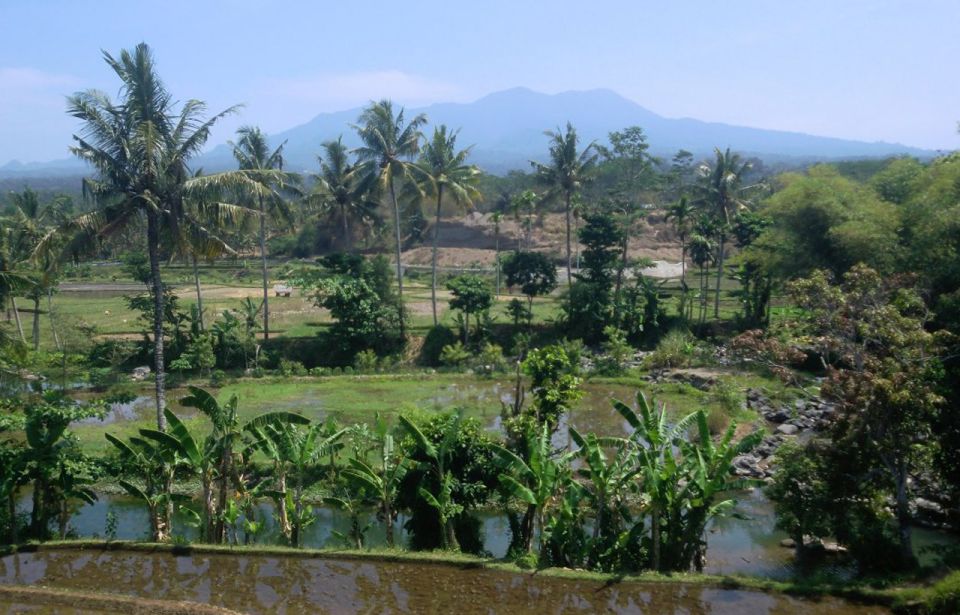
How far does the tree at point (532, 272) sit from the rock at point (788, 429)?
50.7 ft

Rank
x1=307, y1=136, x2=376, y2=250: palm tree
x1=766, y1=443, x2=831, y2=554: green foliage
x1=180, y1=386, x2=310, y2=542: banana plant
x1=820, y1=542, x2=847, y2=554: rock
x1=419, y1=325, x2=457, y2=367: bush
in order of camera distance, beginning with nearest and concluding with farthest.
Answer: x1=766, y1=443, x2=831, y2=554: green foliage, x1=180, y1=386, x2=310, y2=542: banana plant, x1=820, y1=542, x2=847, y2=554: rock, x1=419, y1=325, x2=457, y2=367: bush, x1=307, y1=136, x2=376, y2=250: palm tree

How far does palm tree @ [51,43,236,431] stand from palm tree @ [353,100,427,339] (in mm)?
15384

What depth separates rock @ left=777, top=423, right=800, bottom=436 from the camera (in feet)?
70.0

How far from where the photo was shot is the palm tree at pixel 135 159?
15656 millimetres

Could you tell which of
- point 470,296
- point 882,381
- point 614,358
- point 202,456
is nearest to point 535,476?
point 882,381

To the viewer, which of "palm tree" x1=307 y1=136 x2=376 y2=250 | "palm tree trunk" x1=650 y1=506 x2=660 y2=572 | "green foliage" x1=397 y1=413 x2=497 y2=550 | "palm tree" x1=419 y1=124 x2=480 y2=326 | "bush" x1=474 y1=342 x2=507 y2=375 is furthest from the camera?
"palm tree" x1=307 y1=136 x2=376 y2=250

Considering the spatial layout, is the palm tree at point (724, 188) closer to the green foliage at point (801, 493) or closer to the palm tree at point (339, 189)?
the palm tree at point (339, 189)

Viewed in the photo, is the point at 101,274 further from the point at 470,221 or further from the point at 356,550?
the point at 356,550

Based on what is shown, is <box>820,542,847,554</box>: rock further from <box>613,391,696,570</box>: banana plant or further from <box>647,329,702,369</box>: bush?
<box>647,329,702,369</box>: bush

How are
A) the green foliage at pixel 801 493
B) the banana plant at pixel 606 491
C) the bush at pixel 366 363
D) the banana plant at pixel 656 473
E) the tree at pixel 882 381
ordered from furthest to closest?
the bush at pixel 366 363, the green foliage at pixel 801 493, the banana plant at pixel 606 491, the banana plant at pixel 656 473, the tree at pixel 882 381

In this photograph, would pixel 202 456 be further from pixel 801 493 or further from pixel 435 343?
pixel 435 343

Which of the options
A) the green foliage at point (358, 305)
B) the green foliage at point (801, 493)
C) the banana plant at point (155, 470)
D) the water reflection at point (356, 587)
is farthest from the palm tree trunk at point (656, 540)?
the green foliage at point (358, 305)

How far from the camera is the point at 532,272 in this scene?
35000 mm

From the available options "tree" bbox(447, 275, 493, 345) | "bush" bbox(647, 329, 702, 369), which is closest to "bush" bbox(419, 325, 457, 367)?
"tree" bbox(447, 275, 493, 345)
